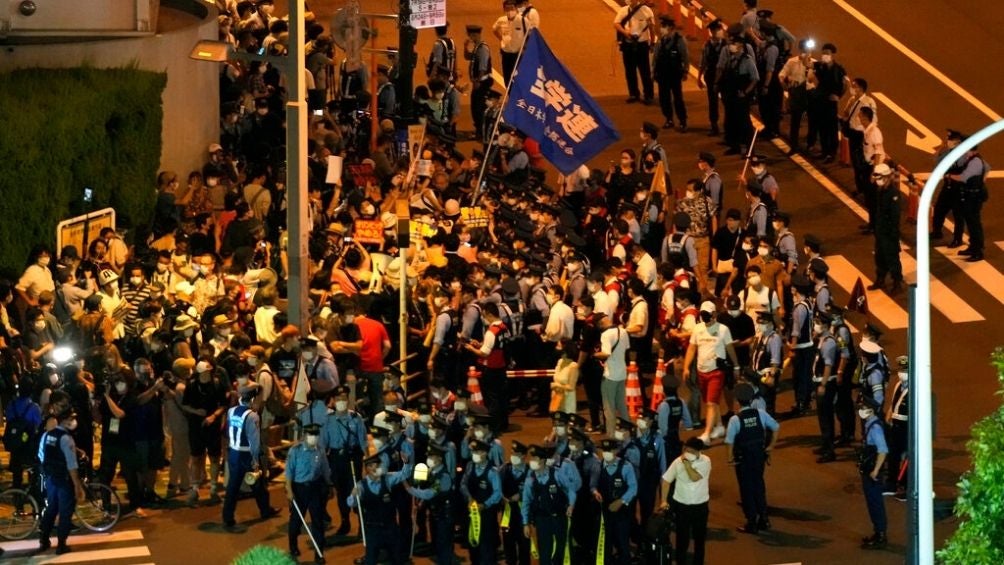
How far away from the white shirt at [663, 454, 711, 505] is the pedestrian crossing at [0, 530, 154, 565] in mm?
5434

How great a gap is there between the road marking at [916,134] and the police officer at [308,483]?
1692 centimetres

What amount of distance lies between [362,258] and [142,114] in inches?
234

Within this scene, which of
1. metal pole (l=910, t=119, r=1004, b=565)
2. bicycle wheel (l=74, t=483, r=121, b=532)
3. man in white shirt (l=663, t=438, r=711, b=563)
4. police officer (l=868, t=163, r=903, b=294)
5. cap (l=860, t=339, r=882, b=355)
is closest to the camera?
metal pole (l=910, t=119, r=1004, b=565)

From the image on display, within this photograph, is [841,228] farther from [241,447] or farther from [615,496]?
[241,447]

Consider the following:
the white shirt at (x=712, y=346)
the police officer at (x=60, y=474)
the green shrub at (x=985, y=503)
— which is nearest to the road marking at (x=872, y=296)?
the white shirt at (x=712, y=346)

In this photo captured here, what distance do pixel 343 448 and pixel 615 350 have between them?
3853 mm

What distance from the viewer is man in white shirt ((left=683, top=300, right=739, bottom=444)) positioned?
80.2 feet

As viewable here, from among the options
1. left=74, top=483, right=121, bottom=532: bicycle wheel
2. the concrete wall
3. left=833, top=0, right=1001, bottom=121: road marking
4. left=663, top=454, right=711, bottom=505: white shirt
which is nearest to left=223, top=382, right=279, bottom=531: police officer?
left=74, top=483, right=121, bottom=532: bicycle wheel

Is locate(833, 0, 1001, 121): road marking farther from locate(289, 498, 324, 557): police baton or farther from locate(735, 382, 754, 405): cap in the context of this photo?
locate(289, 498, 324, 557): police baton

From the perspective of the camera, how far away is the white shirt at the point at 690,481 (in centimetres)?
2081

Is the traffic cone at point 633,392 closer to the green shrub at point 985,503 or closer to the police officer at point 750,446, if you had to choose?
the police officer at point 750,446

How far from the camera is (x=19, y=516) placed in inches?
866

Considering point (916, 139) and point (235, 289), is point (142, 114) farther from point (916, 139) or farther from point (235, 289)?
point (916, 139)

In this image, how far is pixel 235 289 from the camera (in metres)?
26.0
